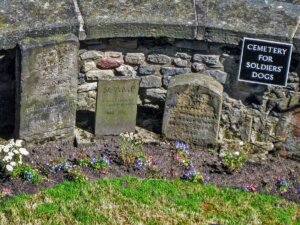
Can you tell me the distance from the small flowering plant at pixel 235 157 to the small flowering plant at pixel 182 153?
46 cm

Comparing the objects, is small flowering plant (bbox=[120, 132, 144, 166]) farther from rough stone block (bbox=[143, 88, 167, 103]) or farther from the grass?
rough stone block (bbox=[143, 88, 167, 103])

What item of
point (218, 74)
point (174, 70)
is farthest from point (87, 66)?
point (218, 74)

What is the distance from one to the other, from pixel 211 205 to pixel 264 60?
2002 millimetres

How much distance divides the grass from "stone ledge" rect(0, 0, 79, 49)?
1.78 metres

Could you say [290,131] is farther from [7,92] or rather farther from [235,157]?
[7,92]

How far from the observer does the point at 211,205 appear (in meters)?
8.61

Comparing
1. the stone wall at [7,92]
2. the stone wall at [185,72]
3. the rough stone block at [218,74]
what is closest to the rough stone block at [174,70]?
the stone wall at [185,72]

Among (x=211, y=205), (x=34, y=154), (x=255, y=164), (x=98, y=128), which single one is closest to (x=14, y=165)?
(x=34, y=154)

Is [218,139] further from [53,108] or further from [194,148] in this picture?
[53,108]

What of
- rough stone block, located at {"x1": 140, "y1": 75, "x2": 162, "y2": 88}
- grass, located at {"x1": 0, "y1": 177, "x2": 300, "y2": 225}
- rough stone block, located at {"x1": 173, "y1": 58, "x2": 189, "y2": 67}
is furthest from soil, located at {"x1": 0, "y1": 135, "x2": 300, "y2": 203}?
rough stone block, located at {"x1": 173, "y1": 58, "x2": 189, "y2": 67}

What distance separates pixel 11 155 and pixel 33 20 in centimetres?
164

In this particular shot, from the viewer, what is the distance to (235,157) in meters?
9.32

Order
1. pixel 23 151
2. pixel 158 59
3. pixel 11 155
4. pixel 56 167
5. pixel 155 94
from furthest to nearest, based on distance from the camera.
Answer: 1. pixel 155 94
2. pixel 158 59
3. pixel 56 167
4. pixel 23 151
5. pixel 11 155

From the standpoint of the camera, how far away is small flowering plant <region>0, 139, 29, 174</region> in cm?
854
